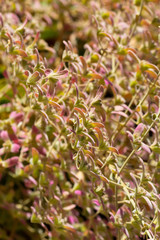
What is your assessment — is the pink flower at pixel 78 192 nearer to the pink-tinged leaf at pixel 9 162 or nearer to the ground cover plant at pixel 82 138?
the ground cover plant at pixel 82 138

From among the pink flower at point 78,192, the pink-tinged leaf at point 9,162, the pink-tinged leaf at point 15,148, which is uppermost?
the pink-tinged leaf at point 15,148

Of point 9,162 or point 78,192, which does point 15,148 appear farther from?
point 78,192

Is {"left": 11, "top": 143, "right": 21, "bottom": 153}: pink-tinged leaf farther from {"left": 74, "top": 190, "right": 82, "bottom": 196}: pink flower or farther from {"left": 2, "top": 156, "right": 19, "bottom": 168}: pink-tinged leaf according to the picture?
{"left": 74, "top": 190, "right": 82, "bottom": 196}: pink flower

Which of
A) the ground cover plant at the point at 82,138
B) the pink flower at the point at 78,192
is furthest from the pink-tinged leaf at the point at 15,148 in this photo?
the pink flower at the point at 78,192

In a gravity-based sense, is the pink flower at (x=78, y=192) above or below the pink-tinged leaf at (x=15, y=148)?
below

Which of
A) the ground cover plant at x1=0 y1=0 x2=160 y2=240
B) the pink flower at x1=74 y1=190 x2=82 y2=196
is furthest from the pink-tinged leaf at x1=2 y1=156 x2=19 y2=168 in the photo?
the pink flower at x1=74 y1=190 x2=82 y2=196

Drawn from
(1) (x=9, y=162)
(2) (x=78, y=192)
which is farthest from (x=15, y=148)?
(2) (x=78, y=192)

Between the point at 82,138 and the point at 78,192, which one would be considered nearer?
the point at 82,138

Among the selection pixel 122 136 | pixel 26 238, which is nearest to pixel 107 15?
pixel 122 136
